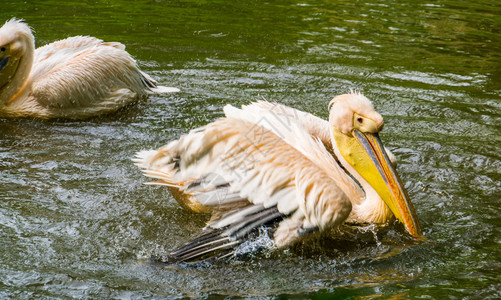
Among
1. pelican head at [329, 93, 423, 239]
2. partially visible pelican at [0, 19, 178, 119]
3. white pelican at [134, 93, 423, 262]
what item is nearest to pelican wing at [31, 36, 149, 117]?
partially visible pelican at [0, 19, 178, 119]

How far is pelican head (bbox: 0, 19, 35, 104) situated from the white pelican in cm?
244

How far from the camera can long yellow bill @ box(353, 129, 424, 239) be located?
3.72 metres

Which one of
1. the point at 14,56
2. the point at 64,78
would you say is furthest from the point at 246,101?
the point at 14,56

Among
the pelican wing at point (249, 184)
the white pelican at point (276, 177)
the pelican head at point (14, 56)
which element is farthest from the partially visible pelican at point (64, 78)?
the pelican wing at point (249, 184)

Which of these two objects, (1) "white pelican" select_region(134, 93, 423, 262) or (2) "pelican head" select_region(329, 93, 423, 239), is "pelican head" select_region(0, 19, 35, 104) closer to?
Answer: (1) "white pelican" select_region(134, 93, 423, 262)

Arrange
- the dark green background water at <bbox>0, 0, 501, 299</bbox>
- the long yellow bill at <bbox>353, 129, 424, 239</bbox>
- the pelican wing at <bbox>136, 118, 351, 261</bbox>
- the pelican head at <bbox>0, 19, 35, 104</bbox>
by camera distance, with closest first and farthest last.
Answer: the dark green background water at <bbox>0, 0, 501, 299</bbox>
the pelican wing at <bbox>136, 118, 351, 261</bbox>
the long yellow bill at <bbox>353, 129, 424, 239</bbox>
the pelican head at <bbox>0, 19, 35, 104</bbox>

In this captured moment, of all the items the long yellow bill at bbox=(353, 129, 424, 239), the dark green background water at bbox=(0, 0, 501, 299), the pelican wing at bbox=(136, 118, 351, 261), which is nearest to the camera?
the dark green background water at bbox=(0, 0, 501, 299)

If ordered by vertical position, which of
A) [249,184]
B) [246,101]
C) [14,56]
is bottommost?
[246,101]

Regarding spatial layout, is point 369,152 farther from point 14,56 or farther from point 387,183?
point 14,56

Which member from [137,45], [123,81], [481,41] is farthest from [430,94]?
[137,45]

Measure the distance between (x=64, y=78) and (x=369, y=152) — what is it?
3265 millimetres

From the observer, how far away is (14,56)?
5863mm

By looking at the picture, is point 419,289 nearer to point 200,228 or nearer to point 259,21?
point 200,228

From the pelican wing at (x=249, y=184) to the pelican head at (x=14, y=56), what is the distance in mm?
2707
